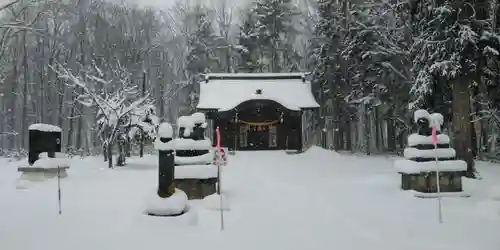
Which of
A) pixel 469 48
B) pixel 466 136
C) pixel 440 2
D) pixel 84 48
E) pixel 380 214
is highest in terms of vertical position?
pixel 84 48

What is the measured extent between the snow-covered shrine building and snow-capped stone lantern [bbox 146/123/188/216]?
18.9m

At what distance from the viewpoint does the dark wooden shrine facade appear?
1182 inches

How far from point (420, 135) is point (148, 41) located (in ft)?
121

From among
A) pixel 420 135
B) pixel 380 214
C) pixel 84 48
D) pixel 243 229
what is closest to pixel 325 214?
pixel 380 214

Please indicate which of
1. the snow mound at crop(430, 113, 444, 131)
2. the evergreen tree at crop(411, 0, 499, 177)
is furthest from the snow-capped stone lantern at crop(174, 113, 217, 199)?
the evergreen tree at crop(411, 0, 499, 177)

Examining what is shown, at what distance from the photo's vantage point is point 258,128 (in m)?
31.1

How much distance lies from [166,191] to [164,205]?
1.58 feet

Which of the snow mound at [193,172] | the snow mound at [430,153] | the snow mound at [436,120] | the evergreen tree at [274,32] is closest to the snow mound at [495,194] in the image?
the snow mound at [430,153]

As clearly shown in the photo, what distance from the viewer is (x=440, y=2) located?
50.1 feet

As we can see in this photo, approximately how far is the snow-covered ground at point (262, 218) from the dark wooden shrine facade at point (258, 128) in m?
14.4

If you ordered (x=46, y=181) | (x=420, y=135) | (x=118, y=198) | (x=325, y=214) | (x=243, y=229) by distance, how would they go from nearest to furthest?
(x=243, y=229)
(x=325, y=214)
(x=118, y=198)
(x=420, y=135)
(x=46, y=181)

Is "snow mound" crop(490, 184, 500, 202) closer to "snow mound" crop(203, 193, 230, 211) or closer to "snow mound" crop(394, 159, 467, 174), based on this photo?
"snow mound" crop(394, 159, 467, 174)

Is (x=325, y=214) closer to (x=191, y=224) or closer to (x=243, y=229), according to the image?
(x=243, y=229)

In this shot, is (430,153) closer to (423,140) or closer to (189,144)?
(423,140)
